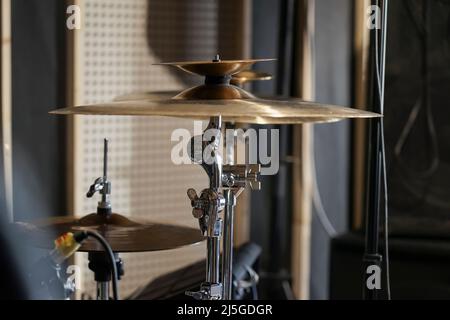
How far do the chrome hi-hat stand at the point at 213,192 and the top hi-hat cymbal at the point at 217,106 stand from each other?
0.06m

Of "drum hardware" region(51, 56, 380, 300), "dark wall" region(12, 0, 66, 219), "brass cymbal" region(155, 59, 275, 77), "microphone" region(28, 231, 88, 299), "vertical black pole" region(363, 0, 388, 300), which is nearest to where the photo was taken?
"microphone" region(28, 231, 88, 299)

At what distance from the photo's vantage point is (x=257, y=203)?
2.78 meters

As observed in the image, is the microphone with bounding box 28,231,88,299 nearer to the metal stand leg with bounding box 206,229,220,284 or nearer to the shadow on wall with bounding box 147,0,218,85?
the metal stand leg with bounding box 206,229,220,284

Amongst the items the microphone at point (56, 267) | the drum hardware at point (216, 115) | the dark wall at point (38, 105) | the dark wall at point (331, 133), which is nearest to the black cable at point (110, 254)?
the microphone at point (56, 267)

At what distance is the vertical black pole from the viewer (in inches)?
59.2

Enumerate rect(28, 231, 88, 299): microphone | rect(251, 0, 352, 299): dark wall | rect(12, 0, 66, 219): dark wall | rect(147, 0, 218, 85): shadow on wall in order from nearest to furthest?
rect(28, 231, 88, 299): microphone, rect(12, 0, 66, 219): dark wall, rect(147, 0, 218, 85): shadow on wall, rect(251, 0, 352, 299): dark wall

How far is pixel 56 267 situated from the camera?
1.19 meters

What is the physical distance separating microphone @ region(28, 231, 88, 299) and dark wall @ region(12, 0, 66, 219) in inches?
30.9

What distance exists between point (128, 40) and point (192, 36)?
259 millimetres

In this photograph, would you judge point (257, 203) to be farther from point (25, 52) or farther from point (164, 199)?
point (25, 52)

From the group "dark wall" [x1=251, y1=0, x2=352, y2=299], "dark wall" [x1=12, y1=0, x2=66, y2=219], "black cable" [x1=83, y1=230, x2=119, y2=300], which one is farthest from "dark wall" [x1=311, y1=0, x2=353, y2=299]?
"black cable" [x1=83, y1=230, x2=119, y2=300]

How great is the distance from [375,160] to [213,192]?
389 mm

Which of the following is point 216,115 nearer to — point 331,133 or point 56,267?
point 56,267

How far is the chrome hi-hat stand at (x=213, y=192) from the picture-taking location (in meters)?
1.30
